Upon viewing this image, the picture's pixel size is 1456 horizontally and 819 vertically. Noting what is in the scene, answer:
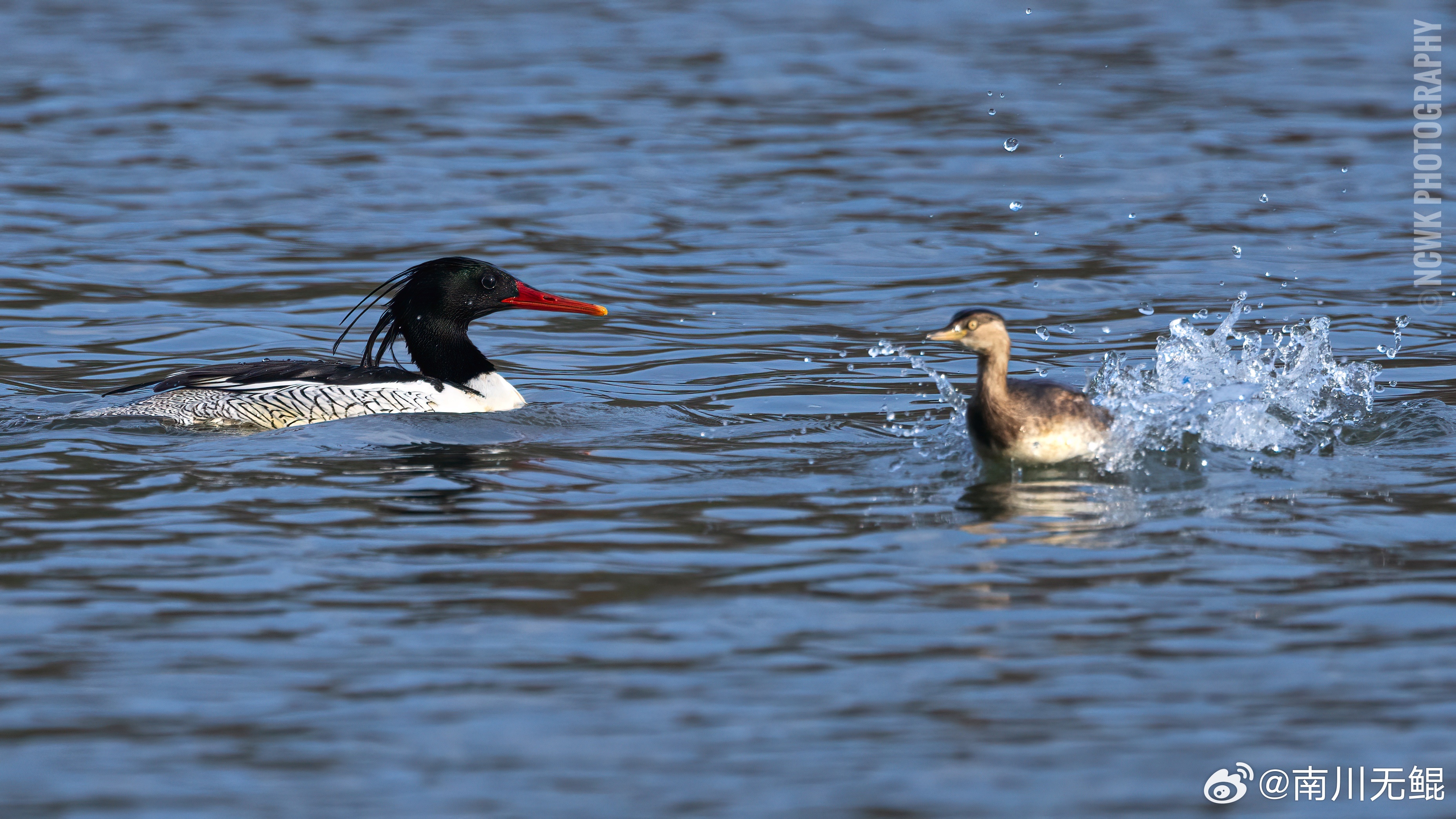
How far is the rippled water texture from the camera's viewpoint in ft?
19.1

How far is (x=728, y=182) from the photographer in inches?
729

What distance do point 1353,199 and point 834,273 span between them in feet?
18.5

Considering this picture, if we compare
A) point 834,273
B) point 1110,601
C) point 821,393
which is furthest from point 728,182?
point 1110,601

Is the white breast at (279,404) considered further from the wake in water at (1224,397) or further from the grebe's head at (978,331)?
the grebe's head at (978,331)

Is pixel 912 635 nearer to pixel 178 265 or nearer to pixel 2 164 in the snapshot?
pixel 178 265

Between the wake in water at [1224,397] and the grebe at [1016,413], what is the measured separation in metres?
0.24

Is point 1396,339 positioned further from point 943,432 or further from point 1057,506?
point 1057,506

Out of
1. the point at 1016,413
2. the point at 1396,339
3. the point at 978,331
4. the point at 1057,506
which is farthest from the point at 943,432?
the point at 1396,339

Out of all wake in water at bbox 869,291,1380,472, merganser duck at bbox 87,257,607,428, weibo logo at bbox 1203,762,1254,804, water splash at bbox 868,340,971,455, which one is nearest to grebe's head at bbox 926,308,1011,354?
water splash at bbox 868,340,971,455

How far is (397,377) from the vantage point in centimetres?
1130

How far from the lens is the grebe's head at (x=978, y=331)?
8.82 m

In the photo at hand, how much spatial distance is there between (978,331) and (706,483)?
1547mm

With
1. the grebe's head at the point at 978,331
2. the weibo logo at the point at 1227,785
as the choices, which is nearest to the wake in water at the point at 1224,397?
the grebe's head at the point at 978,331

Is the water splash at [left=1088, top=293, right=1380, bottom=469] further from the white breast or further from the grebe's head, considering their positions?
the white breast
